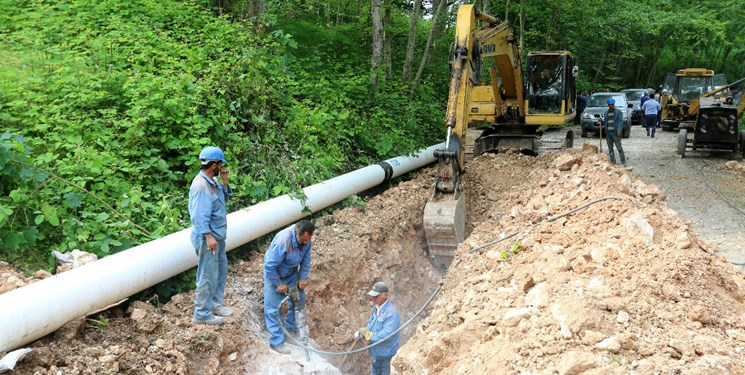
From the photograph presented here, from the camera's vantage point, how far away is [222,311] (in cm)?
579

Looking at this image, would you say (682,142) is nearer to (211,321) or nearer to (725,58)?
(211,321)

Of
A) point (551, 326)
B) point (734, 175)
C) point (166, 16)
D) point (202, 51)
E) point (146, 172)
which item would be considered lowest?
point (734, 175)

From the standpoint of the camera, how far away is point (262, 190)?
7.80 meters

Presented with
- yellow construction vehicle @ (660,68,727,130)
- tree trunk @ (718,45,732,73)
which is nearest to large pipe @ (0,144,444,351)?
yellow construction vehicle @ (660,68,727,130)

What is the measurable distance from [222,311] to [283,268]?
739mm

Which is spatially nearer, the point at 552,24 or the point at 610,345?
the point at 610,345

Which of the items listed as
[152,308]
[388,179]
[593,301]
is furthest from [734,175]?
[152,308]

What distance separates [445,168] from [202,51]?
4545mm

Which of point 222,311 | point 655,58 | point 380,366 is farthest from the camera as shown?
point 655,58

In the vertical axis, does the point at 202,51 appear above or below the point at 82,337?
above

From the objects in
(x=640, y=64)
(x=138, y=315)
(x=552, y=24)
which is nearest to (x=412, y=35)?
(x=138, y=315)

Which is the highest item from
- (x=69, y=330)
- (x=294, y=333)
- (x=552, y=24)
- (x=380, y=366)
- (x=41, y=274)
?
(x=552, y=24)

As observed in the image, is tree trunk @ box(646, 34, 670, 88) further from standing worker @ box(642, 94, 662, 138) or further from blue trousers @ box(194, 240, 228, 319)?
blue trousers @ box(194, 240, 228, 319)

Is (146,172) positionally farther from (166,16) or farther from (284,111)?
(166,16)
